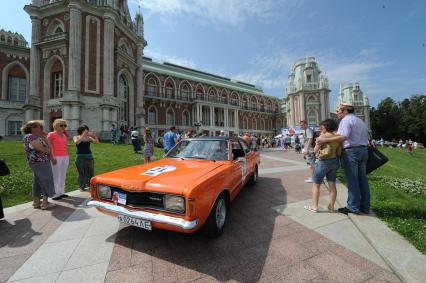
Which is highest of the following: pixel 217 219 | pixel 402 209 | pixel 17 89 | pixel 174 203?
pixel 17 89

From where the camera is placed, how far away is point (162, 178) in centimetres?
313

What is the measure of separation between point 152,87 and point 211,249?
41616 mm

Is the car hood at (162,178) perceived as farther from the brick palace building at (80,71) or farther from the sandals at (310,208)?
the brick palace building at (80,71)

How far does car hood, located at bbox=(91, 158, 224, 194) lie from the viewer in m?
2.87

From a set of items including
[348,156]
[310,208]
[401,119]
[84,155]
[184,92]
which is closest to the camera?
[348,156]

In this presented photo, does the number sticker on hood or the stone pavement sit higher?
the number sticker on hood

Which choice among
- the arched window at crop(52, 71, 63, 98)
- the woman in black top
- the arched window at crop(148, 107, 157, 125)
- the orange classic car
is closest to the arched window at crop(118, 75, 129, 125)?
the arched window at crop(52, 71, 63, 98)

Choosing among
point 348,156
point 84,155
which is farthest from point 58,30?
point 348,156

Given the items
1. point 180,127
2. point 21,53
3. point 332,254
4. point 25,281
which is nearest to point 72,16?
point 21,53

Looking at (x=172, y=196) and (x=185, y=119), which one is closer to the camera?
(x=172, y=196)

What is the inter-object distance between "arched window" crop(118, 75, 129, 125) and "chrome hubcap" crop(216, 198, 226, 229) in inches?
1040

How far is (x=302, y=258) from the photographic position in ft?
9.30

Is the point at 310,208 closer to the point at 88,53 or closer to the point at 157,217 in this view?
the point at 157,217

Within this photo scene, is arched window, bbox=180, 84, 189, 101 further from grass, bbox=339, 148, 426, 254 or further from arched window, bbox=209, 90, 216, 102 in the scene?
grass, bbox=339, 148, 426, 254
